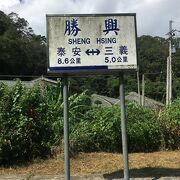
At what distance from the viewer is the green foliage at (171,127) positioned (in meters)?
13.1

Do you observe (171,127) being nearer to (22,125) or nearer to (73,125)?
(73,125)

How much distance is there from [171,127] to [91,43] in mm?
5898

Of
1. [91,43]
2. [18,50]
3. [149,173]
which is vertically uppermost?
[18,50]

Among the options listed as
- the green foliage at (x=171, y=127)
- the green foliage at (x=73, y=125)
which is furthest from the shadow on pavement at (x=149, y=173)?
the green foliage at (x=171, y=127)

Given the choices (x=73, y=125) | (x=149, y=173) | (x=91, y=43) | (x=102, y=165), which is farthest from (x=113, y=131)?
(x=91, y=43)

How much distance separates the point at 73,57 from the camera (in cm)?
812

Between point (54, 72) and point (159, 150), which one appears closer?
point (54, 72)

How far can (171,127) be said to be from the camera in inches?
523

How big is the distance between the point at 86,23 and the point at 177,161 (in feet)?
13.0

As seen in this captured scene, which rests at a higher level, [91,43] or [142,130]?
[91,43]

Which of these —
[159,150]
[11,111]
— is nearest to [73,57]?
[11,111]

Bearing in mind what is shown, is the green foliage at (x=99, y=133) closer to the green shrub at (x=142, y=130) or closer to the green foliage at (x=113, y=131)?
the green foliage at (x=113, y=131)

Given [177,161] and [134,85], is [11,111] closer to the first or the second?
[177,161]

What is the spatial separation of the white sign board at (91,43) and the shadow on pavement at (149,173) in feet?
6.73
